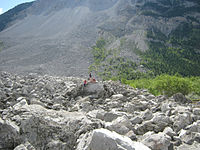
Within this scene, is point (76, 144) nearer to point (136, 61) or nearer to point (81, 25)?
point (136, 61)

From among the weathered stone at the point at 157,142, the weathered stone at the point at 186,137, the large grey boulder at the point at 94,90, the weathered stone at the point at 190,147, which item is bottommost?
the large grey boulder at the point at 94,90

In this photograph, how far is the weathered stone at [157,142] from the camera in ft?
12.3

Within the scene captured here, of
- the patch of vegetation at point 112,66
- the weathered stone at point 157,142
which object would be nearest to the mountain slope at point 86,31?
the patch of vegetation at point 112,66

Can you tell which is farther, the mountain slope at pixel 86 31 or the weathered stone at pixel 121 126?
the mountain slope at pixel 86 31

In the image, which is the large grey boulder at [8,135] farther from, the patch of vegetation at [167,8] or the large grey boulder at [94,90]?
the patch of vegetation at [167,8]

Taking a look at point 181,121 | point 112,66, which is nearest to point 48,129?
point 181,121

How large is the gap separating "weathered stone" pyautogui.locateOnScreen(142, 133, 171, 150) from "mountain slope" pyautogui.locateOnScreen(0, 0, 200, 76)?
32.9m

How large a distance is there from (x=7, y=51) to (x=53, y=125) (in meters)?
55.7

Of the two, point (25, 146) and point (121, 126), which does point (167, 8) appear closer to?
point (121, 126)

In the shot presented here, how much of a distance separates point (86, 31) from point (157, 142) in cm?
7029

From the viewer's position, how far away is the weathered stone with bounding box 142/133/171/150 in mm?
3758

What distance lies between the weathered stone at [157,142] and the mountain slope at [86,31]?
32.9 meters

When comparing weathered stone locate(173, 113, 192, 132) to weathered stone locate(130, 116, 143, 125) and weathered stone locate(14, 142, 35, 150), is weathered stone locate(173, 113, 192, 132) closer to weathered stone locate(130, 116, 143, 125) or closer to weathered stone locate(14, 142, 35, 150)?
weathered stone locate(130, 116, 143, 125)

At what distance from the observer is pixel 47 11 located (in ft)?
313
